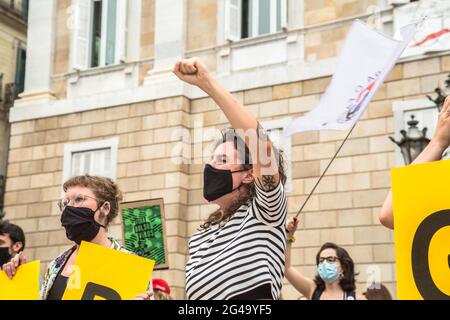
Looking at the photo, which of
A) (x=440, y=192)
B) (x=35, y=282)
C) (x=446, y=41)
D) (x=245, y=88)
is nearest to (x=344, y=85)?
(x=35, y=282)

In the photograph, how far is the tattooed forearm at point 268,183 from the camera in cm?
302

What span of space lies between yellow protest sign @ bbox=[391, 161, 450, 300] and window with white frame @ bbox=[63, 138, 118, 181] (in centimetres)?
1285

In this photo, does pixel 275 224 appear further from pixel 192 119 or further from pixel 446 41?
pixel 192 119

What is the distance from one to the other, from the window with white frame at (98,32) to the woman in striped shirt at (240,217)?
1295cm

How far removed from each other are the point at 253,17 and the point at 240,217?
476 inches

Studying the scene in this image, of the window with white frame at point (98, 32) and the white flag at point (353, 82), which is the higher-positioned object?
the window with white frame at point (98, 32)

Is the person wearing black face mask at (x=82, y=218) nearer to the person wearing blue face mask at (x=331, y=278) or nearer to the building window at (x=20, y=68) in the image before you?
the person wearing blue face mask at (x=331, y=278)

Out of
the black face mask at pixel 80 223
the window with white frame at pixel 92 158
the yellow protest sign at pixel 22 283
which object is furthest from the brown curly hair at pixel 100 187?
the window with white frame at pixel 92 158

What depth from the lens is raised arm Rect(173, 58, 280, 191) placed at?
2.90 metres

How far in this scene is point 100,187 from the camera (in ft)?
13.0

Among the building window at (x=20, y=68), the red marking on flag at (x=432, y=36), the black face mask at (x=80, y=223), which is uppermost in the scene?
the building window at (x=20, y=68)

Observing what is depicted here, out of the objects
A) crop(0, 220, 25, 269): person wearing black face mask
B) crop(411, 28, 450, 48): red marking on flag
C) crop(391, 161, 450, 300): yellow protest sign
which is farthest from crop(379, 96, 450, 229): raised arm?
crop(411, 28, 450, 48): red marking on flag

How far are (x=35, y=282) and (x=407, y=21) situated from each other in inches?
388

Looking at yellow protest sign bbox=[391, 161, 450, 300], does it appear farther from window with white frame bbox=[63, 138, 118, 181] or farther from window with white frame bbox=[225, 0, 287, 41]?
window with white frame bbox=[63, 138, 118, 181]
